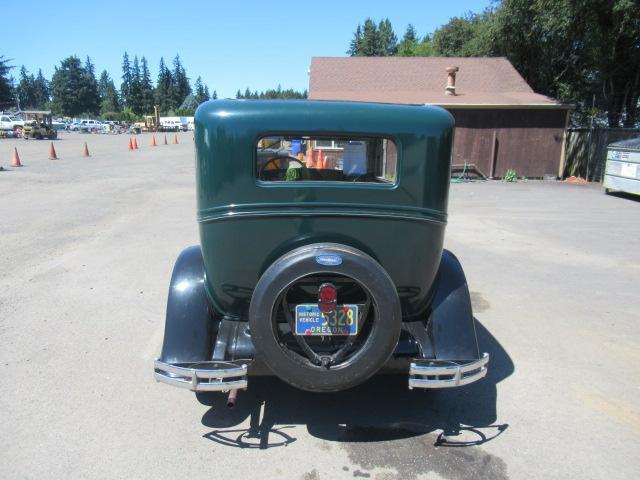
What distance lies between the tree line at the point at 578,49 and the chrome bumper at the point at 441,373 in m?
17.2

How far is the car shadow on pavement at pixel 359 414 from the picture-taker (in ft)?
9.89

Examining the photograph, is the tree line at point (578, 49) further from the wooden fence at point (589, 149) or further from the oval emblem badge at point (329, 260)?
the oval emblem badge at point (329, 260)

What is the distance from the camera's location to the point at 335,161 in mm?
3783

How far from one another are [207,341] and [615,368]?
10.9 feet

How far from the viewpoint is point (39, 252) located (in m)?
6.84

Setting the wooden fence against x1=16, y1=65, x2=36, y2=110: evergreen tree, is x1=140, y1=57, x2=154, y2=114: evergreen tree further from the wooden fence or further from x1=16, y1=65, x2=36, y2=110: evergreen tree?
the wooden fence

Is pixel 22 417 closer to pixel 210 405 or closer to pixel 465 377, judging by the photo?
pixel 210 405

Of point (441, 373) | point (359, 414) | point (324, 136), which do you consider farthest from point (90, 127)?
point (441, 373)

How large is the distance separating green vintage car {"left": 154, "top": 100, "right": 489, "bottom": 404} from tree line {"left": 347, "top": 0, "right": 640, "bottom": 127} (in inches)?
660

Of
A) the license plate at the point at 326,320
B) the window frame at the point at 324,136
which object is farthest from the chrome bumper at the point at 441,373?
the window frame at the point at 324,136

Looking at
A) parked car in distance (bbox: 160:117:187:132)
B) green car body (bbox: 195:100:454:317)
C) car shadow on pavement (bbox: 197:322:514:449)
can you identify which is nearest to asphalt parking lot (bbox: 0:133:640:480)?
car shadow on pavement (bbox: 197:322:514:449)

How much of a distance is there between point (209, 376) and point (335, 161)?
6.35 ft

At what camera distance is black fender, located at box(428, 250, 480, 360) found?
118 inches

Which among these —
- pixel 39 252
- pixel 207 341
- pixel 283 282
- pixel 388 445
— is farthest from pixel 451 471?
pixel 39 252
